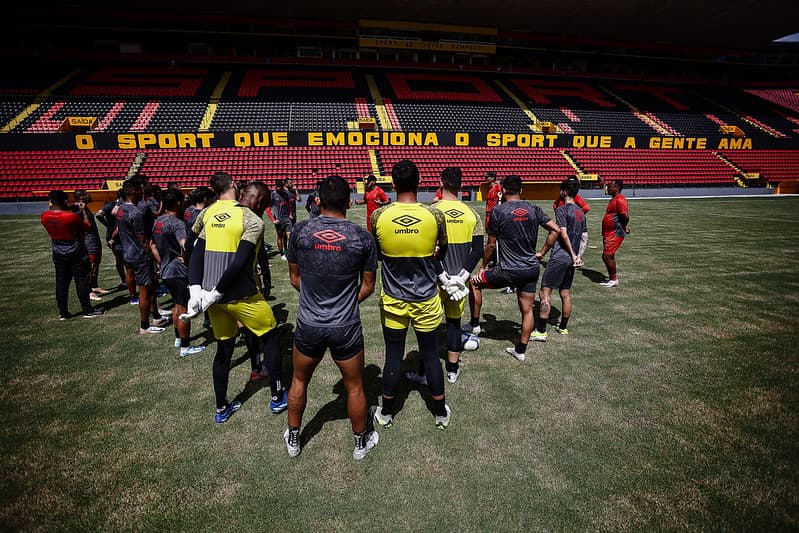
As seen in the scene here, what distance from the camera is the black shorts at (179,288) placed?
16.2ft

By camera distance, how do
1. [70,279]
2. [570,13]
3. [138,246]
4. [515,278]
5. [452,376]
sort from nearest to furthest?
[452,376] → [515,278] → [138,246] → [70,279] → [570,13]

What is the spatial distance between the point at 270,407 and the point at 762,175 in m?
41.4

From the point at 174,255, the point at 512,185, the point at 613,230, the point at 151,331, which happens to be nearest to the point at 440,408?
Result: the point at 512,185

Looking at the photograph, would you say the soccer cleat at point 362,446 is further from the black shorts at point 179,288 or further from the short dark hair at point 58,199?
the short dark hair at point 58,199

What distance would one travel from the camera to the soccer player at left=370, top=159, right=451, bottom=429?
2.91m

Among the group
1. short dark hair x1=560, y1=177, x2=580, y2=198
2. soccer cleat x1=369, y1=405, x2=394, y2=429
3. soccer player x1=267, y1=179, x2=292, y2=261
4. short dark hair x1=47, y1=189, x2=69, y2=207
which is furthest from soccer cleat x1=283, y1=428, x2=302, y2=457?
Result: soccer player x1=267, y1=179, x2=292, y2=261

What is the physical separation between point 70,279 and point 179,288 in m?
2.67

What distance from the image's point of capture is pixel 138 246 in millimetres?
5559

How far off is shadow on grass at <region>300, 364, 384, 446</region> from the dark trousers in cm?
478

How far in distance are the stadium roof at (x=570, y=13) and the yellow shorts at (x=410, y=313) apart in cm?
3246

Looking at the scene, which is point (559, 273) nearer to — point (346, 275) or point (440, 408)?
point (440, 408)

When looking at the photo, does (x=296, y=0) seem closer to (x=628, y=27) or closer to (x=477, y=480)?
(x=628, y=27)

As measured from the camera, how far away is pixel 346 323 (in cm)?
279

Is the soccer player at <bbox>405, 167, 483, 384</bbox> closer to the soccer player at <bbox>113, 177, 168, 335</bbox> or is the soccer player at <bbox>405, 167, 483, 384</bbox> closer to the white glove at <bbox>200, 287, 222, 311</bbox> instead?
the white glove at <bbox>200, 287, 222, 311</bbox>
